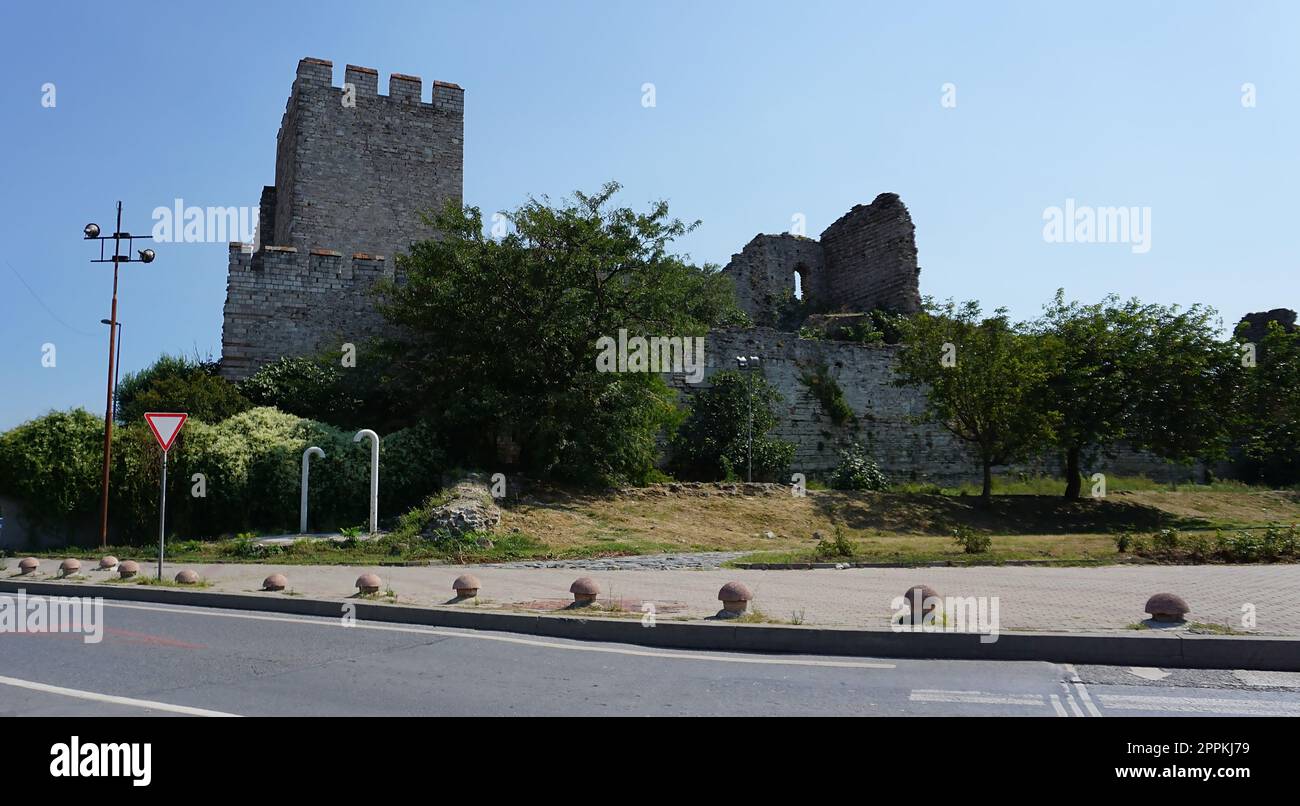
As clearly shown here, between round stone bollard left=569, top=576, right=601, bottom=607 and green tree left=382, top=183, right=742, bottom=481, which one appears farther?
green tree left=382, top=183, right=742, bottom=481

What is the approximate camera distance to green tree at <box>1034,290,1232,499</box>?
24266 millimetres

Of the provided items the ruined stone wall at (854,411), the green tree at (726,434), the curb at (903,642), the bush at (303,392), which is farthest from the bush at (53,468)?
the ruined stone wall at (854,411)

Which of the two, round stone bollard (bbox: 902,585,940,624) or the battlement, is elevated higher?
the battlement

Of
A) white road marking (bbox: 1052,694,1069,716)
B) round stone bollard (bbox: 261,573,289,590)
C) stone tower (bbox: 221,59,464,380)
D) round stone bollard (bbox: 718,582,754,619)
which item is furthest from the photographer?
stone tower (bbox: 221,59,464,380)

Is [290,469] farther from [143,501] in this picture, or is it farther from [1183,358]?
[1183,358]

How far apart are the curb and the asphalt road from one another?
0.66ft

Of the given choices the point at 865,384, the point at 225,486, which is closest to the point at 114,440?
the point at 225,486

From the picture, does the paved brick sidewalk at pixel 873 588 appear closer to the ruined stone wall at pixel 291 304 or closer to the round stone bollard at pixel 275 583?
the round stone bollard at pixel 275 583

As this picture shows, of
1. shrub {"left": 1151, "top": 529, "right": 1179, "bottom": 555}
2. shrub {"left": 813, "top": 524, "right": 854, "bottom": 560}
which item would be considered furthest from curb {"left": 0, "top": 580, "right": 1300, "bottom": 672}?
shrub {"left": 1151, "top": 529, "right": 1179, "bottom": 555}

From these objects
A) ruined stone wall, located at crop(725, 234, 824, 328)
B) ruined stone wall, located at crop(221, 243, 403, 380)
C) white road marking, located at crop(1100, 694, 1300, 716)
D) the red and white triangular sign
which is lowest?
white road marking, located at crop(1100, 694, 1300, 716)

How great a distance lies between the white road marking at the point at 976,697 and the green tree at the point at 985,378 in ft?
64.2

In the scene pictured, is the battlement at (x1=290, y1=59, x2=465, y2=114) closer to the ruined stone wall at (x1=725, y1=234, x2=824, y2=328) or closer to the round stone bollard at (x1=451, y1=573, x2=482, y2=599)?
the ruined stone wall at (x1=725, y1=234, x2=824, y2=328)

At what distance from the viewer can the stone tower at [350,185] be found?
77.0ft
